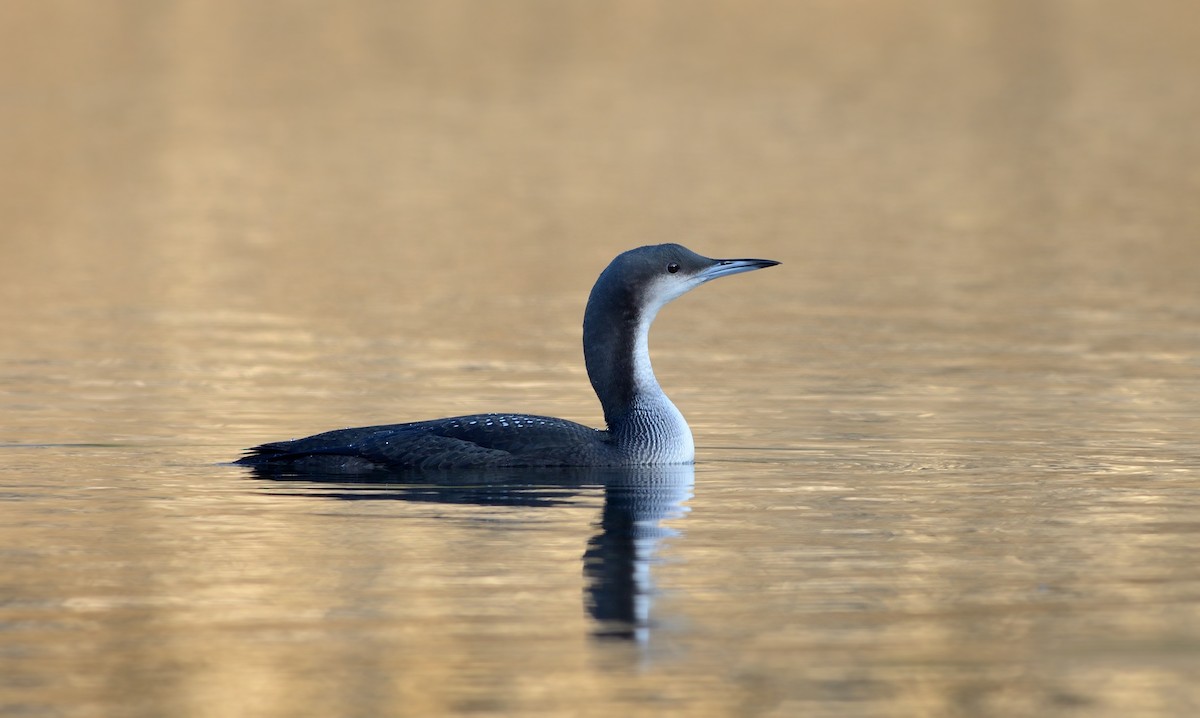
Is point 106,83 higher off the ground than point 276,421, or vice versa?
point 106,83

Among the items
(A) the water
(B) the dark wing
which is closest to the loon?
(B) the dark wing

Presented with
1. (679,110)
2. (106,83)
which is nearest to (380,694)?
(679,110)

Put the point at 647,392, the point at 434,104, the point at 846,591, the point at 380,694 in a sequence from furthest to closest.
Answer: the point at 434,104, the point at 647,392, the point at 846,591, the point at 380,694

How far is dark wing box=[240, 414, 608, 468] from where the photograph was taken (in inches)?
369

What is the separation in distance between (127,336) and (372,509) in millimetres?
6681

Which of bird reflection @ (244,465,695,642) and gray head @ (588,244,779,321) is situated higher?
gray head @ (588,244,779,321)

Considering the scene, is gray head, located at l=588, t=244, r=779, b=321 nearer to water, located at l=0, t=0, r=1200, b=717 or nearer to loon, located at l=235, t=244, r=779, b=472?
loon, located at l=235, t=244, r=779, b=472

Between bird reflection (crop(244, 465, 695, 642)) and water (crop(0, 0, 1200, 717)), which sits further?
bird reflection (crop(244, 465, 695, 642))

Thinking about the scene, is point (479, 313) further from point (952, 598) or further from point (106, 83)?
point (106, 83)

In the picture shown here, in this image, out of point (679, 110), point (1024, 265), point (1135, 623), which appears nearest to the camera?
point (1135, 623)

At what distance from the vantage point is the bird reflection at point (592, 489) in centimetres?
751

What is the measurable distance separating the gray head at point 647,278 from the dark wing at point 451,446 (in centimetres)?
66

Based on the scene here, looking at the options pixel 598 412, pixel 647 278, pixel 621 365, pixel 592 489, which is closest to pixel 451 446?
pixel 592 489

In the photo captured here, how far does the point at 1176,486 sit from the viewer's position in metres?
9.16
